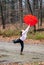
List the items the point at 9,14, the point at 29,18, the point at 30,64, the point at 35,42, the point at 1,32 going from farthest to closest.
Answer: the point at 9,14 < the point at 1,32 < the point at 35,42 < the point at 29,18 < the point at 30,64

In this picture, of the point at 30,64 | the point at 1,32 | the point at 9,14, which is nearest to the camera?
the point at 30,64

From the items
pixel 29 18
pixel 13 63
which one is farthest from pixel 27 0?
pixel 13 63

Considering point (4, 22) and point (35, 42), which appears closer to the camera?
point (35, 42)

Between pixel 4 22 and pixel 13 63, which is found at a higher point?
pixel 13 63

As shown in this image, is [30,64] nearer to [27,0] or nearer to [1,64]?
[1,64]

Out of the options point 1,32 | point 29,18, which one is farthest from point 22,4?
point 29,18

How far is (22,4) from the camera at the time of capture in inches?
985

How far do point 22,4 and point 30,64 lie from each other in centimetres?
1533

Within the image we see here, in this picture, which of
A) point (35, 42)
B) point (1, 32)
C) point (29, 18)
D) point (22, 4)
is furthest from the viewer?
point (22, 4)

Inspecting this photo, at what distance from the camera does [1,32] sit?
23.3 meters

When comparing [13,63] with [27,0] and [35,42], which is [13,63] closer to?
[35,42]

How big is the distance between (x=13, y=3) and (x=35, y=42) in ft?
32.6

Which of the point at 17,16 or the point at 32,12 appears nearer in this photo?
the point at 32,12

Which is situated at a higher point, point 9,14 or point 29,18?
point 29,18
